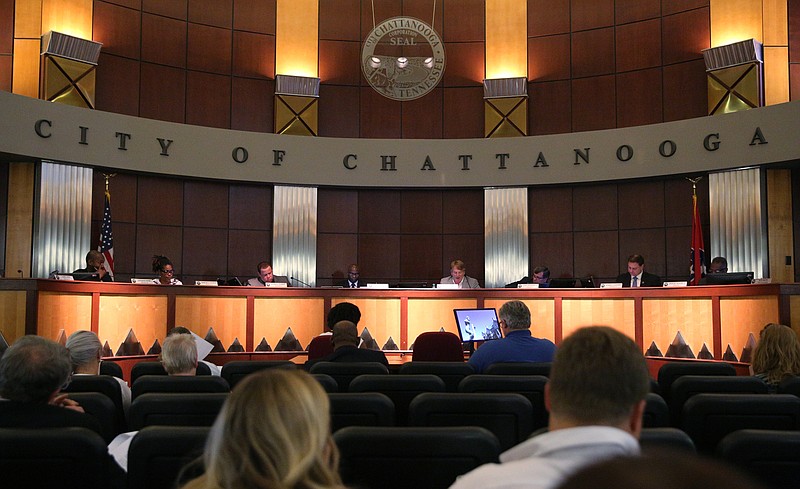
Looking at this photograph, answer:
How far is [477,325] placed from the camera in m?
7.87

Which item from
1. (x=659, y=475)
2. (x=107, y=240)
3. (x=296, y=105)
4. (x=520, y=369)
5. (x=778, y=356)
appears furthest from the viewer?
(x=296, y=105)

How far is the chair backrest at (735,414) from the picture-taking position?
109 inches

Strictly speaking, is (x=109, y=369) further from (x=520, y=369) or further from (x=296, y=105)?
(x=296, y=105)

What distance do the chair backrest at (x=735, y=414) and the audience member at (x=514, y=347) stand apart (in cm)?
228

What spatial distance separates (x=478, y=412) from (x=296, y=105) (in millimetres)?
9969

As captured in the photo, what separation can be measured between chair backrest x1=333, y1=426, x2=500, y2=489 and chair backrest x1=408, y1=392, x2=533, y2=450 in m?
0.61

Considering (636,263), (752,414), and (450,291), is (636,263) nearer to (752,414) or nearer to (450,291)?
(450,291)

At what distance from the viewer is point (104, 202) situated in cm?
1114

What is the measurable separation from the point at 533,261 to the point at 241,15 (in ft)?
18.9

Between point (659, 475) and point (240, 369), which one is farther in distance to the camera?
point (240, 369)

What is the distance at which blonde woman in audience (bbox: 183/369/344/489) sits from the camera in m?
1.28

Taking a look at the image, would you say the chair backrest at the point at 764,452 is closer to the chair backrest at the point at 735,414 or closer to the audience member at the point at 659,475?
the chair backrest at the point at 735,414

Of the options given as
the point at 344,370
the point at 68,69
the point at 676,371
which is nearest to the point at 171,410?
the point at 344,370

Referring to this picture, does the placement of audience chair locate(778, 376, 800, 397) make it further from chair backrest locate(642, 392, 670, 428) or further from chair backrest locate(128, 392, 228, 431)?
chair backrest locate(128, 392, 228, 431)
